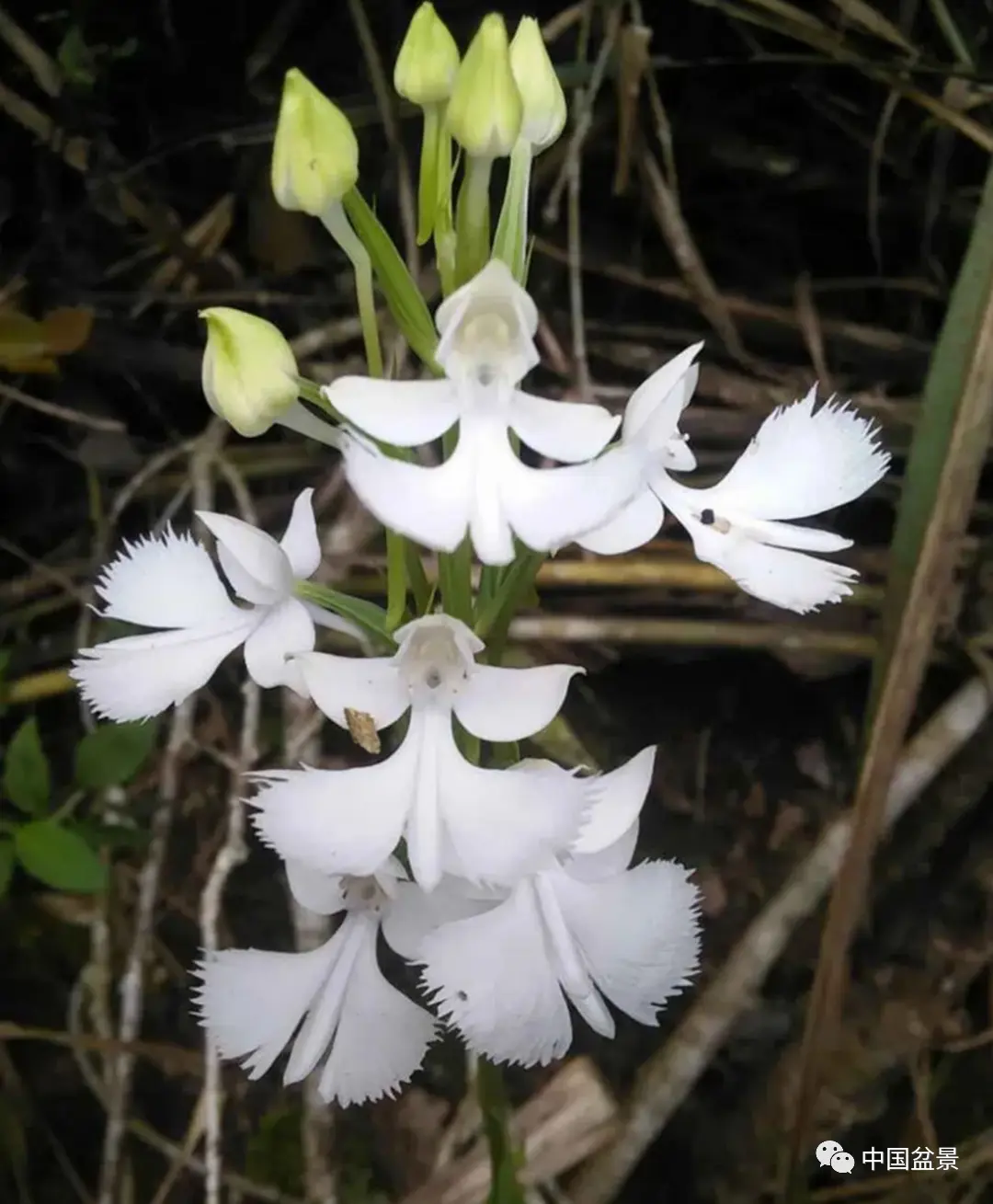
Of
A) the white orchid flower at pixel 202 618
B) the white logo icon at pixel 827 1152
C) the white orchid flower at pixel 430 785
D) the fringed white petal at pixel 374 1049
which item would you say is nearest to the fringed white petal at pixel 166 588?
the white orchid flower at pixel 202 618

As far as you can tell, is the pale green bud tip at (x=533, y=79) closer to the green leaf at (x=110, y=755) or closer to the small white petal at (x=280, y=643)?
the small white petal at (x=280, y=643)

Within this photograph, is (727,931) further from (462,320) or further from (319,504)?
(462,320)

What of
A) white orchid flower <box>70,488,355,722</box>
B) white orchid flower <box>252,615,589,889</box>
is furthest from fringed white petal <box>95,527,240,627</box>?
white orchid flower <box>252,615,589,889</box>

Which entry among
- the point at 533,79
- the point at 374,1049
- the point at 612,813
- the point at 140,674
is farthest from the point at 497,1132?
the point at 533,79

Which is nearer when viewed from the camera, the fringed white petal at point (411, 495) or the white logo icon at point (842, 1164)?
the fringed white petal at point (411, 495)

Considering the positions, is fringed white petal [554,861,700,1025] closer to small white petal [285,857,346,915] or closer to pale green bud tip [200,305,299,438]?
small white petal [285,857,346,915]
